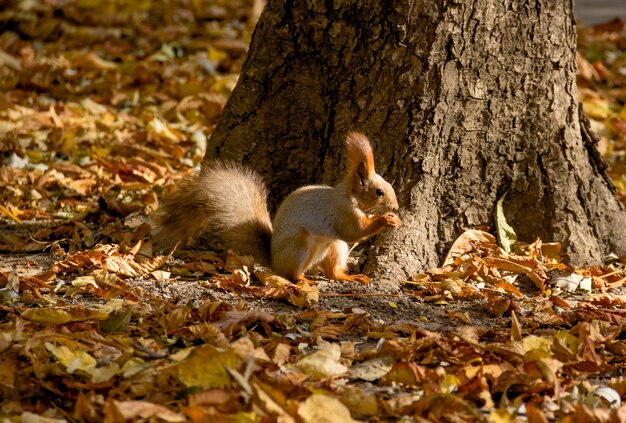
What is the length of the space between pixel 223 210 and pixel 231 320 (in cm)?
87

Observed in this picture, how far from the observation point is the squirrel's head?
11.3ft

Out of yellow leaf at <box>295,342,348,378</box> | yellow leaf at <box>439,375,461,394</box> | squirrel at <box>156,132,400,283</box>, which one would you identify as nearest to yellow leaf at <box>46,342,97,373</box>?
yellow leaf at <box>295,342,348,378</box>

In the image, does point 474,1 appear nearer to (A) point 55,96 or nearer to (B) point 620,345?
(B) point 620,345

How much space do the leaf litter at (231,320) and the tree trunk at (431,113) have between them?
13 cm

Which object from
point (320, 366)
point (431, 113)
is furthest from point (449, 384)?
point (431, 113)

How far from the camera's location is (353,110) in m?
3.71

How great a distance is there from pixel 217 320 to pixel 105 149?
2635 millimetres

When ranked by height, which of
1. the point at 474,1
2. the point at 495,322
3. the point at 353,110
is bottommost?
the point at 495,322

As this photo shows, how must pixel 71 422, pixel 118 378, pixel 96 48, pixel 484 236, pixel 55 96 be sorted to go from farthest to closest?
pixel 96 48 < pixel 55 96 < pixel 484 236 < pixel 118 378 < pixel 71 422

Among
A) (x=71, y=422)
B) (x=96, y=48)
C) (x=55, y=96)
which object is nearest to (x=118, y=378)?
(x=71, y=422)

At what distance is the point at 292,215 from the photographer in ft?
11.6

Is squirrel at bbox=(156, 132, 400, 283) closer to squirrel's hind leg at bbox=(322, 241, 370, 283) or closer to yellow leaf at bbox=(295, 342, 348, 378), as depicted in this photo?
squirrel's hind leg at bbox=(322, 241, 370, 283)

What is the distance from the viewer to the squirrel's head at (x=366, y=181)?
3445 millimetres

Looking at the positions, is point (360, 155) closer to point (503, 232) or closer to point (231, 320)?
point (503, 232)
